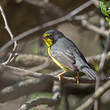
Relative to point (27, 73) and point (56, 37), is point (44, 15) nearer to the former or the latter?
point (56, 37)

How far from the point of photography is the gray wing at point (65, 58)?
4.41 meters

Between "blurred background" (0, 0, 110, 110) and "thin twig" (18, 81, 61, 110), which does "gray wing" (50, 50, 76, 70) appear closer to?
"thin twig" (18, 81, 61, 110)

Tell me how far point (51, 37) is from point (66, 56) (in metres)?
0.79

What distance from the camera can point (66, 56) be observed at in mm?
4699

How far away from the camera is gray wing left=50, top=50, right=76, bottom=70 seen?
441cm

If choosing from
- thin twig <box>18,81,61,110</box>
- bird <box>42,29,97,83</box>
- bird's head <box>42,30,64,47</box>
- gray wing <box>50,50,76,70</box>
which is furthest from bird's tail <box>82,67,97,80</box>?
bird's head <box>42,30,64,47</box>

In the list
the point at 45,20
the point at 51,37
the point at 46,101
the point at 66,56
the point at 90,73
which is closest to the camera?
the point at 90,73

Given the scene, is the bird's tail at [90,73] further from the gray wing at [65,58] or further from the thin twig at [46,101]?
the thin twig at [46,101]

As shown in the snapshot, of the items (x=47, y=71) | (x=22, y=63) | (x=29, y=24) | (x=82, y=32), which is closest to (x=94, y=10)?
(x=82, y=32)

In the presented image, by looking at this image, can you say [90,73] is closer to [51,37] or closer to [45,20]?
[51,37]

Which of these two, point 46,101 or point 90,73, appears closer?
point 90,73

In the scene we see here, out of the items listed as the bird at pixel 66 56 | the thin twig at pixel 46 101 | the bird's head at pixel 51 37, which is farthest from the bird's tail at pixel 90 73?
the bird's head at pixel 51 37

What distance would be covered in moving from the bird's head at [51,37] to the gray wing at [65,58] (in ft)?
1.12

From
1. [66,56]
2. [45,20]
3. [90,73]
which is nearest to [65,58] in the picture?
[66,56]
